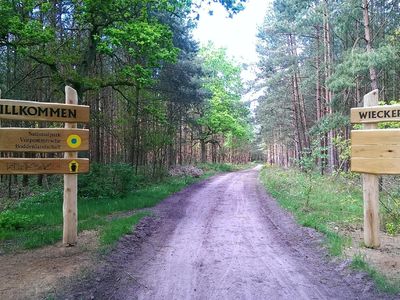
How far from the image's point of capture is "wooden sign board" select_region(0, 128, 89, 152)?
612 centimetres

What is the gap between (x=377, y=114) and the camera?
254 inches

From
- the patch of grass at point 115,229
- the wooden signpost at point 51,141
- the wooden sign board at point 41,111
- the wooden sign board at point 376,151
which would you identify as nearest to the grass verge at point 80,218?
the patch of grass at point 115,229

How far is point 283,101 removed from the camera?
116 ft

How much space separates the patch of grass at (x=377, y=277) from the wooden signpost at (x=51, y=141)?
5181mm

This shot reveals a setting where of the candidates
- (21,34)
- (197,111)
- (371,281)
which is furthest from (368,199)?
(197,111)

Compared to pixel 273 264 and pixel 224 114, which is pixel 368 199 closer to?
pixel 273 264

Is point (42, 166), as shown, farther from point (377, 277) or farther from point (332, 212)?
point (332, 212)

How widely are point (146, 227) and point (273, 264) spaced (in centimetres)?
391

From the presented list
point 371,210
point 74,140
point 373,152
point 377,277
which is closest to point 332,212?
point 371,210

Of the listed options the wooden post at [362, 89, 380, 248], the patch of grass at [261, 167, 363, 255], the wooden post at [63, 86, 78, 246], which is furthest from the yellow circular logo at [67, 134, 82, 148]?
the wooden post at [362, 89, 380, 248]

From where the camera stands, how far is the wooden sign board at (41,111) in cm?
607

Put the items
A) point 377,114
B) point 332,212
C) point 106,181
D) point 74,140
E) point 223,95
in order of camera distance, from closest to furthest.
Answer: point 377,114
point 74,140
point 332,212
point 106,181
point 223,95

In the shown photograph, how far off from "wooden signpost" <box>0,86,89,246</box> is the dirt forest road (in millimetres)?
1539

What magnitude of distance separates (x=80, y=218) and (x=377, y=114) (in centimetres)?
778
